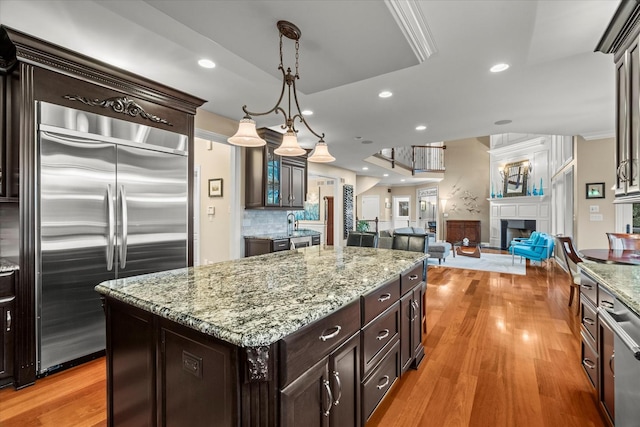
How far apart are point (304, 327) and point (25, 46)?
2.69 meters

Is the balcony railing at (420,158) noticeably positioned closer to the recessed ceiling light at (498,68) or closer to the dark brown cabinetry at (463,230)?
the dark brown cabinetry at (463,230)

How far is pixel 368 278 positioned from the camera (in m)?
1.58

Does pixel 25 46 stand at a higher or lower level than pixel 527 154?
lower

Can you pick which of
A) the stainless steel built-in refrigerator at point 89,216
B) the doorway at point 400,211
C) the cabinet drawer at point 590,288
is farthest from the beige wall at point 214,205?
the doorway at point 400,211

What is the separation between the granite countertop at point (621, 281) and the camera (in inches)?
50.8

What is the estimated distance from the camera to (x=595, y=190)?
493cm

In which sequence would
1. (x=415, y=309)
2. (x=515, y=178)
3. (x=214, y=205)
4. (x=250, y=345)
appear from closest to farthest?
(x=250, y=345) < (x=415, y=309) < (x=214, y=205) < (x=515, y=178)

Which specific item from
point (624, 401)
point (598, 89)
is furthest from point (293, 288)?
point (598, 89)

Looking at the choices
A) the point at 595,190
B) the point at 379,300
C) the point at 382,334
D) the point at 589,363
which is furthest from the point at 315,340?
the point at 595,190

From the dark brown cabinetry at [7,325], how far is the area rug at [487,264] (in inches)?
267

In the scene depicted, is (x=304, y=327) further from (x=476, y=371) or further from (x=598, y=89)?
(x=598, y=89)

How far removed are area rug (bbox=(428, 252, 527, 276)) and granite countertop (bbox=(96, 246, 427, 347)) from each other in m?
5.20

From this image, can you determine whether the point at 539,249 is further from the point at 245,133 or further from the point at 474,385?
the point at 245,133

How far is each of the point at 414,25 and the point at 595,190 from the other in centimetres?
512
